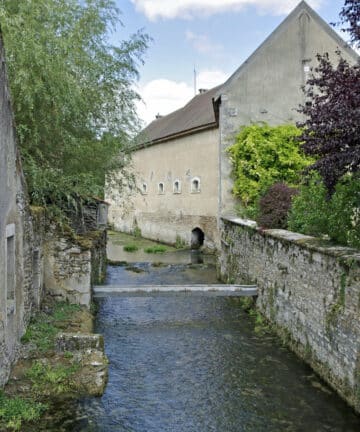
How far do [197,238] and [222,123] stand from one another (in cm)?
753

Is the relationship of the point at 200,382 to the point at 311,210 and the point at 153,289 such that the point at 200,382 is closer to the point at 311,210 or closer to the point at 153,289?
the point at 153,289

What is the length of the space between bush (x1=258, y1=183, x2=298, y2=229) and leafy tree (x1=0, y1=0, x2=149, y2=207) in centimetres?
423

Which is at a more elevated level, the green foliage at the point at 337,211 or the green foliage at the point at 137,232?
the green foliage at the point at 337,211

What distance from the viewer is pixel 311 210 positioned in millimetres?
9930

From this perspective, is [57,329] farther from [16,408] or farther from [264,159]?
[264,159]

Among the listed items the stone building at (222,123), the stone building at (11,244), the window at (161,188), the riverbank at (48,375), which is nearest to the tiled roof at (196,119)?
the stone building at (222,123)

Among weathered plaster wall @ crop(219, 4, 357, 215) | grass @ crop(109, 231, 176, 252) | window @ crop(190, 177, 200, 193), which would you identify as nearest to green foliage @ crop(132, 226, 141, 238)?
grass @ crop(109, 231, 176, 252)

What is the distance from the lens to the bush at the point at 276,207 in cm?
1252

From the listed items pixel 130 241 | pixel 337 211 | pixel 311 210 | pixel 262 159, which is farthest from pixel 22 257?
pixel 130 241

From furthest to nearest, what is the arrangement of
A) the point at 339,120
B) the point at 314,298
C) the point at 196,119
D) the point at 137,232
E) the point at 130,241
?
1. the point at 137,232
2. the point at 130,241
3. the point at 196,119
4. the point at 314,298
5. the point at 339,120

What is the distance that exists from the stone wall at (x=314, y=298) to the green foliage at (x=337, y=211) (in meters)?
0.36

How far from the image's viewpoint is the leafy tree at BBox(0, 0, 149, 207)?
1012 cm

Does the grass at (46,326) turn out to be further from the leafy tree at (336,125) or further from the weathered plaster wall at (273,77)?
the weathered plaster wall at (273,77)

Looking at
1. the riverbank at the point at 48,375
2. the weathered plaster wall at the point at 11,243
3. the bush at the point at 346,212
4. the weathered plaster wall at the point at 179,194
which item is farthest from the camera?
the weathered plaster wall at the point at 179,194
